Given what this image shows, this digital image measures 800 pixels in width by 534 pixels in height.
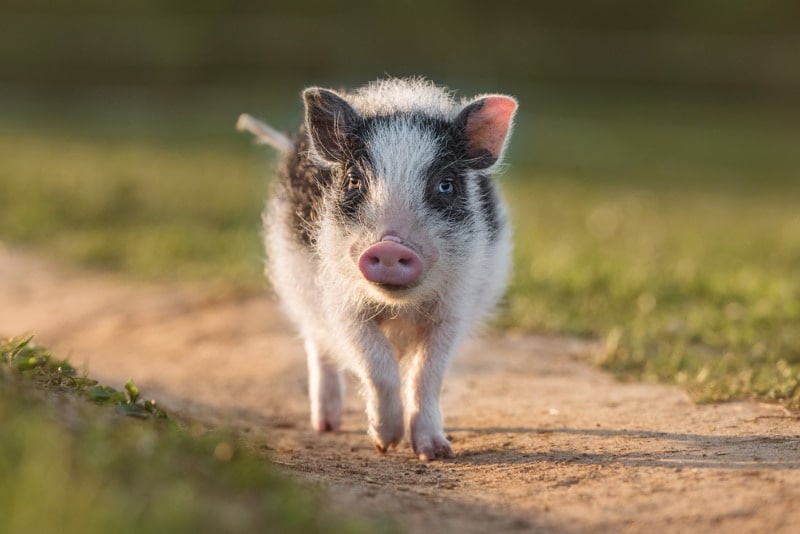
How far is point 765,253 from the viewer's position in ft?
36.0

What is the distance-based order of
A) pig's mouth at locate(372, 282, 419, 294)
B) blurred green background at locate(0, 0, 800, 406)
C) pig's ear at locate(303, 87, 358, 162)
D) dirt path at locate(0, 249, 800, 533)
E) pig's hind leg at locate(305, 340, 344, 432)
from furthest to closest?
blurred green background at locate(0, 0, 800, 406)
pig's hind leg at locate(305, 340, 344, 432)
pig's ear at locate(303, 87, 358, 162)
pig's mouth at locate(372, 282, 419, 294)
dirt path at locate(0, 249, 800, 533)

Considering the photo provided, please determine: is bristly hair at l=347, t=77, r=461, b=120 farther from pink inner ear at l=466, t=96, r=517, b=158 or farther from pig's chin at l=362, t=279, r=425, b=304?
pig's chin at l=362, t=279, r=425, b=304

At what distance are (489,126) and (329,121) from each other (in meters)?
0.77

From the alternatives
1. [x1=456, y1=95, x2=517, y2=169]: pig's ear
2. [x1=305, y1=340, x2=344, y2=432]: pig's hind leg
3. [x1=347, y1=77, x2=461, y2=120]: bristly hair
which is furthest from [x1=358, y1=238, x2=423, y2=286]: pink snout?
[x1=305, y1=340, x2=344, y2=432]: pig's hind leg

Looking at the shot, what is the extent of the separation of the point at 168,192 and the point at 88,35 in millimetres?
12885

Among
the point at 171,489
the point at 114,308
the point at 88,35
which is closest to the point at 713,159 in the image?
the point at 88,35

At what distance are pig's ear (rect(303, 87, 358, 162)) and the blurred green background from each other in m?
2.21

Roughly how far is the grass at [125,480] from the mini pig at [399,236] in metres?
1.32

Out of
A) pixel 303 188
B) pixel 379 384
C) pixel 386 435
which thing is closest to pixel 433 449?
pixel 386 435

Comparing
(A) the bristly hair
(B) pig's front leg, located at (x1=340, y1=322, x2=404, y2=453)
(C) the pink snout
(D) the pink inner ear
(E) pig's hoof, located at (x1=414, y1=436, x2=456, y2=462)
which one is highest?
(A) the bristly hair

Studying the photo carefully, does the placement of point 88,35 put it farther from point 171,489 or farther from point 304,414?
point 171,489

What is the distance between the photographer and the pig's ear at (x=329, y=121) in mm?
5465

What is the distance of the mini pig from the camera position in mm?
5094

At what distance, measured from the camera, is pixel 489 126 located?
5.55 m
